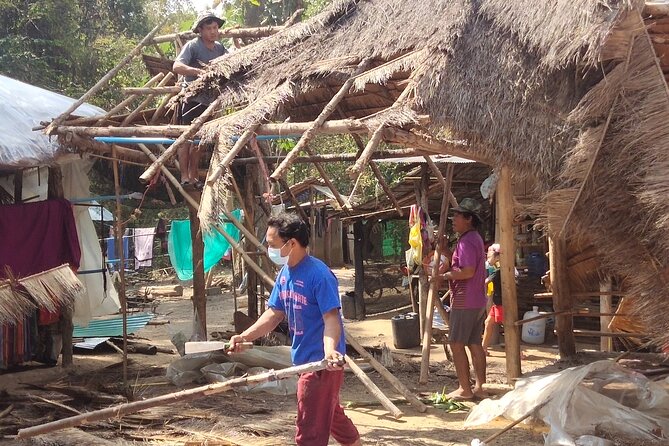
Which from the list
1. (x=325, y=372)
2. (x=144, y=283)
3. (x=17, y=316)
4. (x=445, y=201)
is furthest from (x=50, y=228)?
(x=144, y=283)

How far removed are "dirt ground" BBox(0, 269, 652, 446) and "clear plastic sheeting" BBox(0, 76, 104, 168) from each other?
2.46m

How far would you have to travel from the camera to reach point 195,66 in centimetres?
854

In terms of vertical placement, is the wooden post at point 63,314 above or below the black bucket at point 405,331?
above

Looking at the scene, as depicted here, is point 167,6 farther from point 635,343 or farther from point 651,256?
point 651,256

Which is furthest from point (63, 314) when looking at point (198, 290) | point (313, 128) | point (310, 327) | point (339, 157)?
point (310, 327)

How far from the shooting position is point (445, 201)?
8070 mm

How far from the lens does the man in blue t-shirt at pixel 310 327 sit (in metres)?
4.20

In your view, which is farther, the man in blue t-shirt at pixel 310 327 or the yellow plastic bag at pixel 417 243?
the yellow plastic bag at pixel 417 243

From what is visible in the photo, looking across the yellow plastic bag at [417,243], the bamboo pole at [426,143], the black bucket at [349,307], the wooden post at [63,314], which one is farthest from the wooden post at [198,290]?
the black bucket at [349,307]

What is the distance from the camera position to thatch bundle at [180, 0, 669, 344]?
4996 mm

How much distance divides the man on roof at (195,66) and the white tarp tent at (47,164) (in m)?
1.54

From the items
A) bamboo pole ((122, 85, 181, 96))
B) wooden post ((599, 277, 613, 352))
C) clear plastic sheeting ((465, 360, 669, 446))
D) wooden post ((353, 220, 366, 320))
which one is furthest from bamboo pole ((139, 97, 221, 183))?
wooden post ((353, 220, 366, 320))

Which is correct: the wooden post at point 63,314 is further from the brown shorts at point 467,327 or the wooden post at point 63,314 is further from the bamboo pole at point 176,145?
the brown shorts at point 467,327

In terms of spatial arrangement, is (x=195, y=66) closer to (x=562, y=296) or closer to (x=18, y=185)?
(x=18, y=185)
